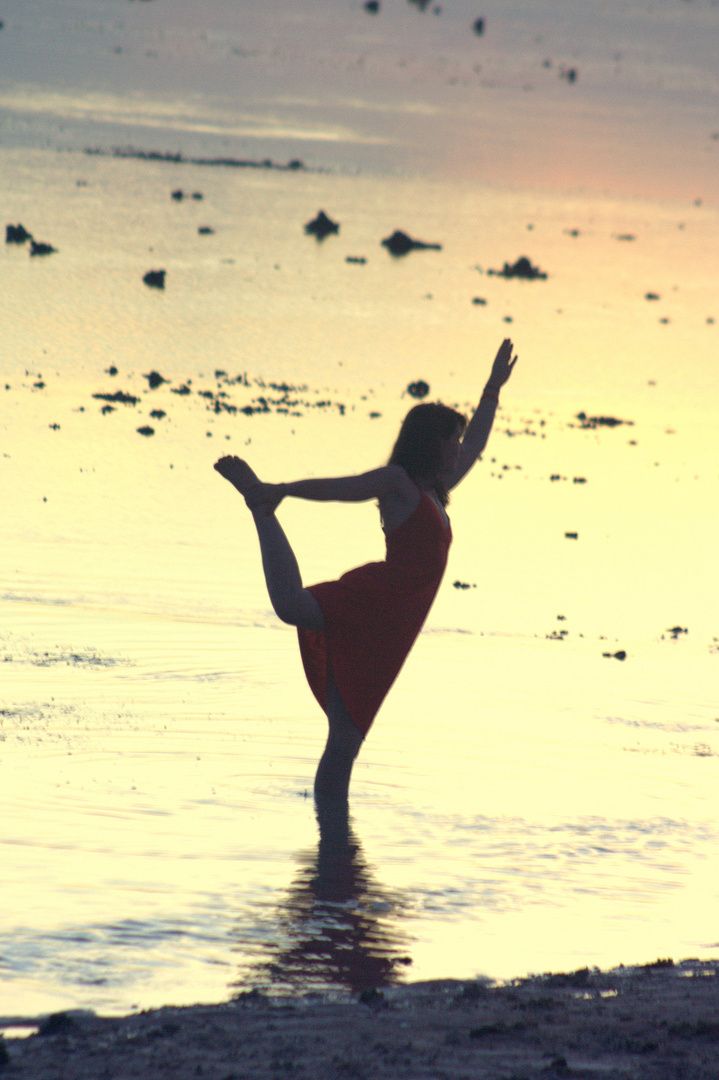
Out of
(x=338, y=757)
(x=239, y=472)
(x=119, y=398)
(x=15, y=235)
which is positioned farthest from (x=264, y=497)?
(x=15, y=235)

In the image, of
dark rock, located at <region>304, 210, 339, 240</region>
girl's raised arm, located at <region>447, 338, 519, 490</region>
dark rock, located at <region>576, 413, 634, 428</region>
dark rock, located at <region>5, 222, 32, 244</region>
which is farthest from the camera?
dark rock, located at <region>304, 210, 339, 240</region>

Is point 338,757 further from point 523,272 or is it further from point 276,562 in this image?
point 523,272

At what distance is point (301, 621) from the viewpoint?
6.28 m

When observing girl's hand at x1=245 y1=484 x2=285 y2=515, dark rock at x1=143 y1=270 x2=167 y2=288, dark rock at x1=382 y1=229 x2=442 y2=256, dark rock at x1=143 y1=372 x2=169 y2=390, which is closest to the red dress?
girl's hand at x1=245 y1=484 x2=285 y2=515

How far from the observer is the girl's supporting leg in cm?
634

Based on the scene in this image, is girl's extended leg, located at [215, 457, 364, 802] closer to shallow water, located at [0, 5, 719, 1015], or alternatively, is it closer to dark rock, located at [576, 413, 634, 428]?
shallow water, located at [0, 5, 719, 1015]

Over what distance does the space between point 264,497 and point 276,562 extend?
0.86ft

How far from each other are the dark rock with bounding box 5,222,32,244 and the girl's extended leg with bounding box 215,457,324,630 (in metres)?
17.4

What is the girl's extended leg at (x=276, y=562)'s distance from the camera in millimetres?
6152

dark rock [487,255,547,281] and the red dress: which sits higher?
the red dress

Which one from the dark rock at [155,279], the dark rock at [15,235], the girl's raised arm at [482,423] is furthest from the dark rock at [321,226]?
the girl's raised arm at [482,423]

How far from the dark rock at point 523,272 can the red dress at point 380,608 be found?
19.8 meters

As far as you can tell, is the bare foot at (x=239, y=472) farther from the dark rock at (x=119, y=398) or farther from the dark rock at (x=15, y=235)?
the dark rock at (x=15, y=235)

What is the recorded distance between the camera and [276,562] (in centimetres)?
616
